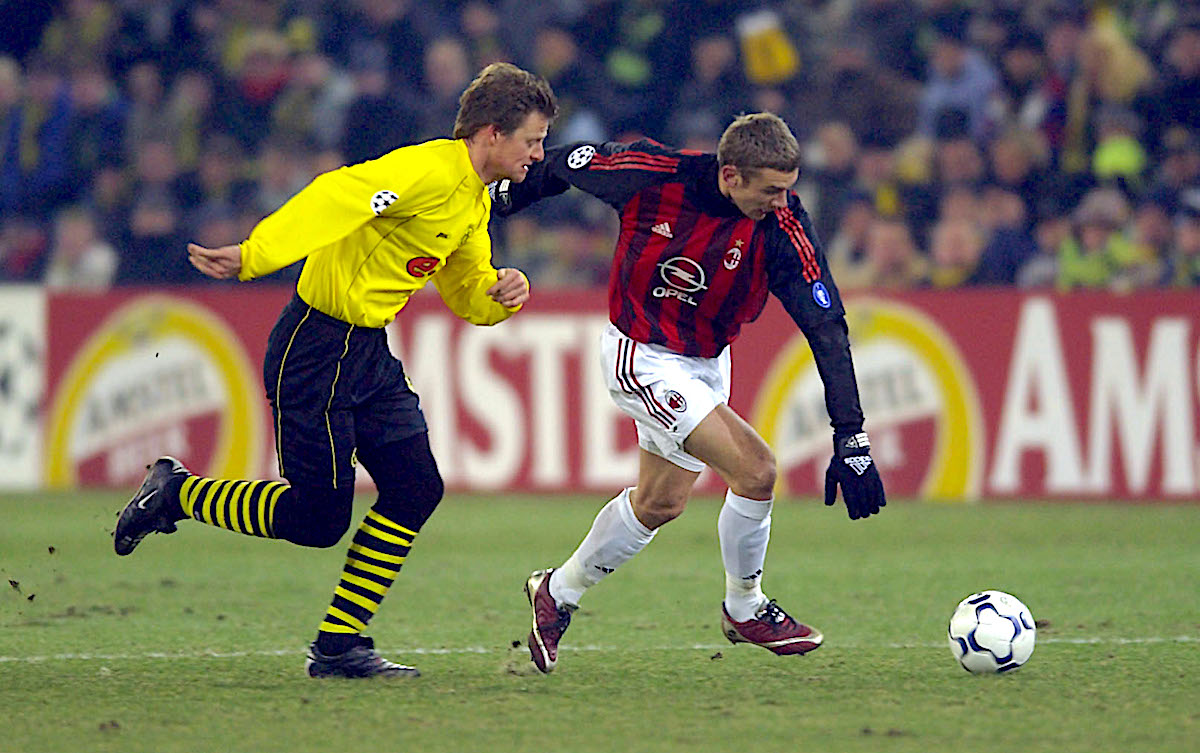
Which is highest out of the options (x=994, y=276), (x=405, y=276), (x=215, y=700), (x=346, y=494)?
(x=994, y=276)

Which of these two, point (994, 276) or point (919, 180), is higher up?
point (919, 180)

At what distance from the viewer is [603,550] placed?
5.96 metres

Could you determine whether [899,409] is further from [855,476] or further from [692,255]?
[855,476]

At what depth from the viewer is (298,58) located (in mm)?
14680

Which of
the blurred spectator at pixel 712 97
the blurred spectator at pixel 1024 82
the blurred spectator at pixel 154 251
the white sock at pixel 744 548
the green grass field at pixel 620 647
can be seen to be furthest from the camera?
the blurred spectator at pixel 712 97

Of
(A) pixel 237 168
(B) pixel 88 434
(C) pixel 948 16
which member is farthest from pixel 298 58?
(C) pixel 948 16

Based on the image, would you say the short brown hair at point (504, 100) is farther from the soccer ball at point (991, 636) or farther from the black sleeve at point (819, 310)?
the soccer ball at point (991, 636)

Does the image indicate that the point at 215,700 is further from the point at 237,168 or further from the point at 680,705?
the point at 237,168

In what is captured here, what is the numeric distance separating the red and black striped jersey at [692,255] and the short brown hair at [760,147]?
192 millimetres

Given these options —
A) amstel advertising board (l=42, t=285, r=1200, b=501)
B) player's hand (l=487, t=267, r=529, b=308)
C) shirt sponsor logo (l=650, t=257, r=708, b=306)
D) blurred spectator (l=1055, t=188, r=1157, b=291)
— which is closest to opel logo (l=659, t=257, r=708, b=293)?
shirt sponsor logo (l=650, t=257, r=708, b=306)

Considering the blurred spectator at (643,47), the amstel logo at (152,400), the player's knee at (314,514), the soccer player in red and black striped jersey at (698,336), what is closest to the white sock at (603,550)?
the soccer player in red and black striped jersey at (698,336)

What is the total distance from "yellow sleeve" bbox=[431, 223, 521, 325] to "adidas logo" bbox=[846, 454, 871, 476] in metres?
1.15

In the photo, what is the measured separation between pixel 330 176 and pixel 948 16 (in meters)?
9.23

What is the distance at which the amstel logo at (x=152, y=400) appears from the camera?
1180cm
